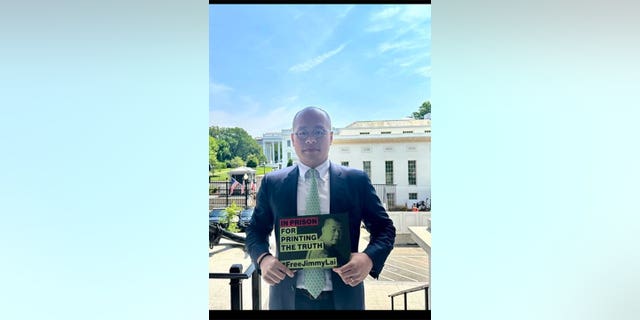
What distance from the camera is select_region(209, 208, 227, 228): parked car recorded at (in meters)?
2.14

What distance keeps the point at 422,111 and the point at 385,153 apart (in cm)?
38

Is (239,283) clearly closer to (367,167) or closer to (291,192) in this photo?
(291,192)

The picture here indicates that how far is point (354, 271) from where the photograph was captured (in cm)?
216

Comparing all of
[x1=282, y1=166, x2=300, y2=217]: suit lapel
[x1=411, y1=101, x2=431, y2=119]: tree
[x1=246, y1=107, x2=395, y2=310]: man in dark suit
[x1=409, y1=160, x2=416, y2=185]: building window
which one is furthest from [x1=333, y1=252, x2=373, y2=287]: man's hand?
[x1=411, y1=101, x2=431, y2=119]: tree

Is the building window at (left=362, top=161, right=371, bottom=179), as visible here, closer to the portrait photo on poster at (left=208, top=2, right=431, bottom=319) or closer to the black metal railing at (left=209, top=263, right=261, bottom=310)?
the portrait photo on poster at (left=208, top=2, right=431, bottom=319)

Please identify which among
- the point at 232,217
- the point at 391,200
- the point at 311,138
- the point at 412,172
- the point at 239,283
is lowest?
the point at 239,283

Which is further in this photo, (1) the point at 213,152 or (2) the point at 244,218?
(2) the point at 244,218

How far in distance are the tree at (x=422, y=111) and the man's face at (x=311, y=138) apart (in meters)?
0.58

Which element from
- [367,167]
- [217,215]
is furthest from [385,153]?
[217,215]
